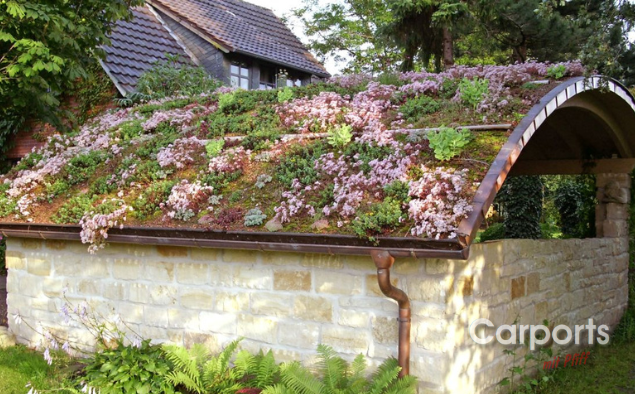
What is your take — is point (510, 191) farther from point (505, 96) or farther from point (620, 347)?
point (505, 96)

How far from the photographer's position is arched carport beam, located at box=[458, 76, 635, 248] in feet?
12.8

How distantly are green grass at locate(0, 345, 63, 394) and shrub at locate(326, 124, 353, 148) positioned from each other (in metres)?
3.38

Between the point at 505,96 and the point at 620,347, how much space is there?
3.78m

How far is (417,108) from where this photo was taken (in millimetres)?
5840

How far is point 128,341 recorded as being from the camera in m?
5.95

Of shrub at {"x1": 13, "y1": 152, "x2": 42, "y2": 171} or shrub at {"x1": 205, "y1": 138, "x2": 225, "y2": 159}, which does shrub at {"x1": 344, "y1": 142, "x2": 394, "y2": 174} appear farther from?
Answer: shrub at {"x1": 13, "y1": 152, "x2": 42, "y2": 171}

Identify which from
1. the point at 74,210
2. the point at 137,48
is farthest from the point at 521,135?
the point at 137,48

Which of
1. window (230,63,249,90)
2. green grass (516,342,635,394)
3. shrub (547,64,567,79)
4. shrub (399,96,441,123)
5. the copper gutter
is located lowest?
green grass (516,342,635,394)

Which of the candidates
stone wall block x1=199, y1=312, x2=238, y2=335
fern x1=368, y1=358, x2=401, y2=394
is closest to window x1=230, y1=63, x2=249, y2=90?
stone wall block x1=199, y1=312, x2=238, y2=335

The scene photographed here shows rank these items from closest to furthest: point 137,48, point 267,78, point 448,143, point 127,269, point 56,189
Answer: point 448,143 → point 127,269 → point 56,189 → point 137,48 → point 267,78

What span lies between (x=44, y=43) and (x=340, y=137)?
409 cm

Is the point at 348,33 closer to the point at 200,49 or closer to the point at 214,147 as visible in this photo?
the point at 200,49

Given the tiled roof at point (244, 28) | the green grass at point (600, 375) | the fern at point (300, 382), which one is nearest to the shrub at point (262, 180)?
the fern at point (300, 382)

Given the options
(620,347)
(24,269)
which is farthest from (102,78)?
(620,347)
